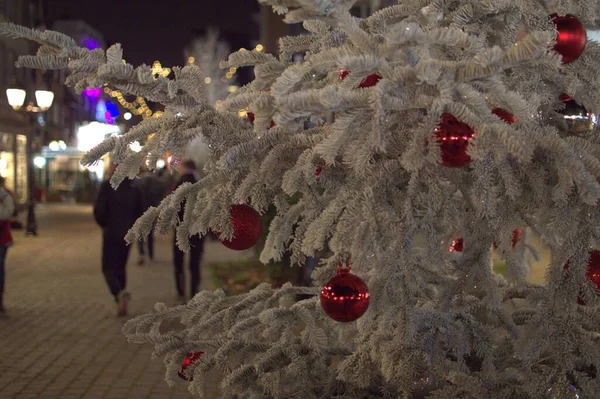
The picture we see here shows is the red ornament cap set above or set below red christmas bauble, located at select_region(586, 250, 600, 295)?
below

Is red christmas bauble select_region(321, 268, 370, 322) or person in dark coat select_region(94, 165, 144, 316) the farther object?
person in dark coat select_region(94, 165, 144, 316)

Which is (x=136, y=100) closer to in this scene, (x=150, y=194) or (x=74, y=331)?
(x=150, y=194)

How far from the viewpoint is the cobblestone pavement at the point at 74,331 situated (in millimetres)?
6516

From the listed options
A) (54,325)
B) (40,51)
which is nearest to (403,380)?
(40,51)

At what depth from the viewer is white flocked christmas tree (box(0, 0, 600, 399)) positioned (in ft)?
7.63

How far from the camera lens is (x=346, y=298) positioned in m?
2.77

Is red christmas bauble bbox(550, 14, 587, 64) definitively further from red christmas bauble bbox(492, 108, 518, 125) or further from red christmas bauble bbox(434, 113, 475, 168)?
red christmas bauble bbox(434, 113, 475, 168)

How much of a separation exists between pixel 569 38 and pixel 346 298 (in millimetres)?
1227

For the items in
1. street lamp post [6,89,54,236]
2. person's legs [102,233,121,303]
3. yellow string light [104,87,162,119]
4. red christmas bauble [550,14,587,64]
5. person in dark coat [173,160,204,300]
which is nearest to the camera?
red christmas bauble [550,14,587,64]

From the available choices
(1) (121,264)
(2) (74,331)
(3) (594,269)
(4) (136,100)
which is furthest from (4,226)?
(4) (136,100)

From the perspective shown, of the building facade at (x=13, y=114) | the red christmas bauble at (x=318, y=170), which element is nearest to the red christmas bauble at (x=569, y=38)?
the red christmas bauble at (x=318, y=170)

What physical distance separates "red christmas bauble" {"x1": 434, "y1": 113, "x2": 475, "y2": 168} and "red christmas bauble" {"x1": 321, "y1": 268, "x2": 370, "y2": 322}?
649 millimetres

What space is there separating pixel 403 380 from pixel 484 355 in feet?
1.38

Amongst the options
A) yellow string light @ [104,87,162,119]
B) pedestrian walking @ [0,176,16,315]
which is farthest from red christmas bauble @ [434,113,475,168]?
pedestrian walking @ [0,176,16,315]
